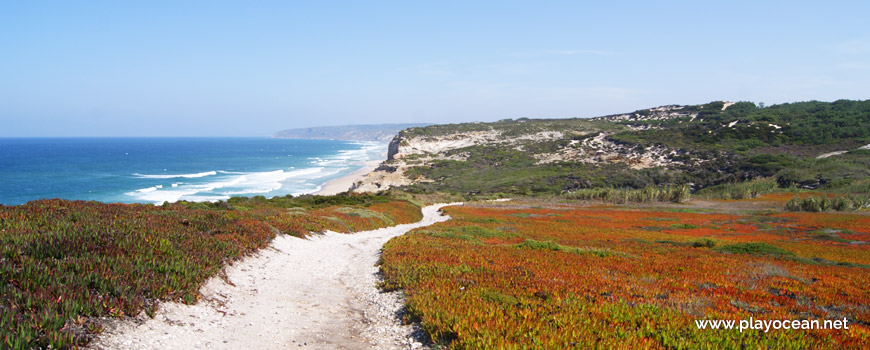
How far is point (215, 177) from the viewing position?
Result: 114 m

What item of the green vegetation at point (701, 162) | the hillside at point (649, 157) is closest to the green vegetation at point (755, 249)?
the green vegetation at point (701, 162)

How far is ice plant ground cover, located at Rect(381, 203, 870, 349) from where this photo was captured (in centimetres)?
716

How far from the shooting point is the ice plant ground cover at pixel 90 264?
20.4ft

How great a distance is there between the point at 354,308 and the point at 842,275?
16.1 m

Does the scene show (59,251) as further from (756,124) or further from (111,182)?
(756,124)

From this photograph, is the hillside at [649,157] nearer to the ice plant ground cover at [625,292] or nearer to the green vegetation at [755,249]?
the green vegetation at [755,249]

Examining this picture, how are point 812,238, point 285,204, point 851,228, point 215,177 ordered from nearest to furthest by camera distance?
point 812,238
point 851,228
point 285,204
point 215,177

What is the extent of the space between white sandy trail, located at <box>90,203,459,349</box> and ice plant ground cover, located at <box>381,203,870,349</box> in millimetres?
879

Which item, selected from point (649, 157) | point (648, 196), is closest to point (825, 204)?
point (648, 196)

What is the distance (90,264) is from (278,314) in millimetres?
3759

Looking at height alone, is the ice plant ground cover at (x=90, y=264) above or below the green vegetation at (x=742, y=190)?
above

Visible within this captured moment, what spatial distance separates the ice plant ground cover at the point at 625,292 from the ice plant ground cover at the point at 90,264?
4.94 meters

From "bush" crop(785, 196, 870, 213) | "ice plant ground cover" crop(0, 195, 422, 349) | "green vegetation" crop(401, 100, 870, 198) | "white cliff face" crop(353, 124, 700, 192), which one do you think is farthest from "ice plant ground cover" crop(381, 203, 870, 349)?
"white cliff face" crop(353, 124, 700, 192)

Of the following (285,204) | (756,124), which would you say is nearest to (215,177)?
(285,204)
